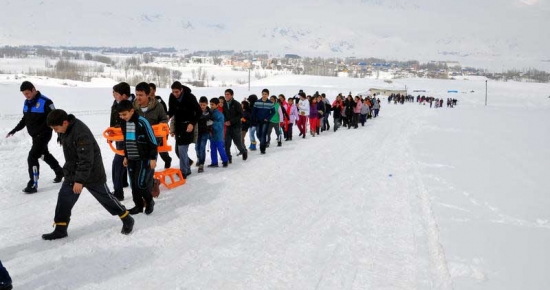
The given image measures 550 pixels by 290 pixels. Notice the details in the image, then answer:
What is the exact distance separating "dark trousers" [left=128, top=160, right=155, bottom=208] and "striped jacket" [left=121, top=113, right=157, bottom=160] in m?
0.09

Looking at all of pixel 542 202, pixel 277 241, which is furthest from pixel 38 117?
pixel 542 202

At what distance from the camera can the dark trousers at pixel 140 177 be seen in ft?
18.0

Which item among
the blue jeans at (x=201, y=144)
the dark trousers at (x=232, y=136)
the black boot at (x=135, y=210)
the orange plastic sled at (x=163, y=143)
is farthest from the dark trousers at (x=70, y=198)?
the dark trousers at (x=232, y=136)

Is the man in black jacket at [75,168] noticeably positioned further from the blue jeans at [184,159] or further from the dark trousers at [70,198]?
the blue jeans at [184,159]

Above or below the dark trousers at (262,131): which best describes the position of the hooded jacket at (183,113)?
above

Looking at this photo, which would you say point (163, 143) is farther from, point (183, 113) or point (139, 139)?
point (139, 139)

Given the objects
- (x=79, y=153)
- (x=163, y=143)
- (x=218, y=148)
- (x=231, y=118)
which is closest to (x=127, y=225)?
(x=79, y=153)

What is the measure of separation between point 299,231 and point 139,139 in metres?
2.34

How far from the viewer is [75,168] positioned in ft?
15.6

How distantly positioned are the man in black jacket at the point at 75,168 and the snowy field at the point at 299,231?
341mm

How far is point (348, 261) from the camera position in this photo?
4633mm

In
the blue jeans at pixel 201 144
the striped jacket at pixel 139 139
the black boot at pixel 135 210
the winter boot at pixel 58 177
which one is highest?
the striped jacket at pixel 139 139

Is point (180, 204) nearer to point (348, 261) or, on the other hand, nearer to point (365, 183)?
point (348, 261)

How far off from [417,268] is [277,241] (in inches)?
62.9
